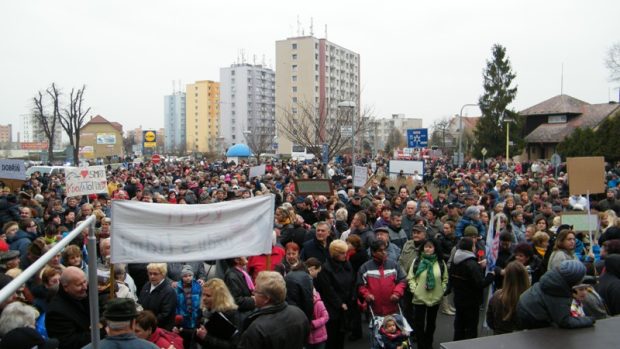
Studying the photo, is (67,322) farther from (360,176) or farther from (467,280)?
(360,176)

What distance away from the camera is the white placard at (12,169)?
16.6m

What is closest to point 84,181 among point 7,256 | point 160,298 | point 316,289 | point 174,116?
point 7,256

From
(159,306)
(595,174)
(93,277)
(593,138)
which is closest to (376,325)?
(159,306)

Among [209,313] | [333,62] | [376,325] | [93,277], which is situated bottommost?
[376,325]

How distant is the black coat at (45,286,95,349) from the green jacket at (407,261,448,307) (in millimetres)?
3944

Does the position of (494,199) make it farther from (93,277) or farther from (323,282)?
(93,277)

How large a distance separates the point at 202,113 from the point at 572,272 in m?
148

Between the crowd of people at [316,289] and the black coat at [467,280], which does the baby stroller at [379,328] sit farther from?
the black coat at [467,280]

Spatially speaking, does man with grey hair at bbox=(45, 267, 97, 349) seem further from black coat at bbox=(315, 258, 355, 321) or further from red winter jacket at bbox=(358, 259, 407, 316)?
red winter jacket at bbox=(358, 259, 407, 316)

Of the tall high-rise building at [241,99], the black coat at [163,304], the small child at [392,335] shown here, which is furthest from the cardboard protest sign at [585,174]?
the tall high-rise building at [241,99]

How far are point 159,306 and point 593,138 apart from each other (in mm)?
38594

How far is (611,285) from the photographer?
5621mm

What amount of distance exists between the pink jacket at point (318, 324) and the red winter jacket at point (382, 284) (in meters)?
0.72

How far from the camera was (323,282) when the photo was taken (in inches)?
261
